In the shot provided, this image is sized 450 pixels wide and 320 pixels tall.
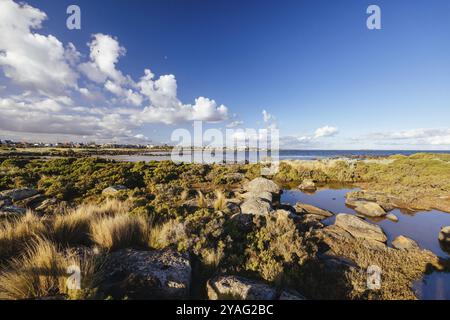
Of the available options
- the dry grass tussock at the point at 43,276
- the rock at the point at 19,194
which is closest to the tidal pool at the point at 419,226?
the dry grass tussock at the point at 43,276

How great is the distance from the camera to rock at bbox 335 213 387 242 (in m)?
7.49

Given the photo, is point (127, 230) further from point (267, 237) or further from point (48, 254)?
point (267, 237)

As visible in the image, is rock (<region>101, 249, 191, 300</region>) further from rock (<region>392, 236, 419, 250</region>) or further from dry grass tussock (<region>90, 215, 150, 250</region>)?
rock (<region>392, 236, 419, 250</region>)

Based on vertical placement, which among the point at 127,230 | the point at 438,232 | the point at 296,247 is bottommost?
the point at 438,232

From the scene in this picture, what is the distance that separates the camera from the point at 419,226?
9266 mm

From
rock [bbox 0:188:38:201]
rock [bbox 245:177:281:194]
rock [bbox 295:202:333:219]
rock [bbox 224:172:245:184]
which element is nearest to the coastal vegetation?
rock [bbox 295:202:333:219]

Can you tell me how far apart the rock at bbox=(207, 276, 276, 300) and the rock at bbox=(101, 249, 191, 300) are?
0.54m

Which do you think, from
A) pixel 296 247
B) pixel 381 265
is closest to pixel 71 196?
pixel 296 247

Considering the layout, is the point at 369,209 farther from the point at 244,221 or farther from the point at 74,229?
the point at 74,229

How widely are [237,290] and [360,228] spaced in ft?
22.3

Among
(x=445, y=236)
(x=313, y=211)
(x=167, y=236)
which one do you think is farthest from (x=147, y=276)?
(x=445, y=236)

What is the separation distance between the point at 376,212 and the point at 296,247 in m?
7.99


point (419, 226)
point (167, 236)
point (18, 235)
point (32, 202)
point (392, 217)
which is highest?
point (18, 235)
